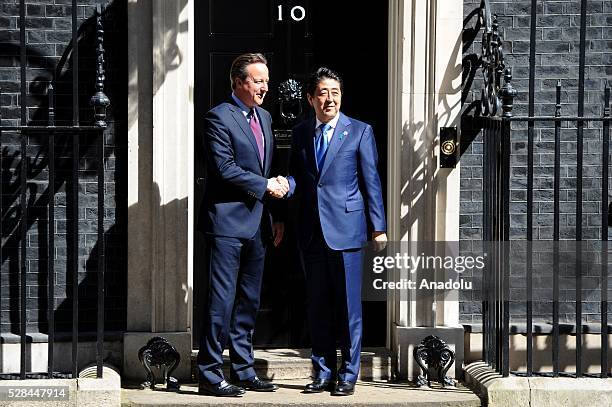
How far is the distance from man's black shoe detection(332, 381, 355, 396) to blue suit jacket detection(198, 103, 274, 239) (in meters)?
1.06

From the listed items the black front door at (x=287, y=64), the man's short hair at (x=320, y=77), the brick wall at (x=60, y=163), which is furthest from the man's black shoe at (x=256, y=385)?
the man's short hair at (x=320, y=77)

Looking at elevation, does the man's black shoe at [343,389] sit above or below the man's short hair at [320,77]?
below

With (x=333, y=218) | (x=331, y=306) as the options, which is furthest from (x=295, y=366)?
(x=333, y=218)

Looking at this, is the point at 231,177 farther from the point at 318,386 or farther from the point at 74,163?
the point at 318,386

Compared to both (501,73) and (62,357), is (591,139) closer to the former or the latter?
(501,73)

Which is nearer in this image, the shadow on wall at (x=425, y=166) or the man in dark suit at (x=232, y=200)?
the man in dark suit at (x=232, y=200)

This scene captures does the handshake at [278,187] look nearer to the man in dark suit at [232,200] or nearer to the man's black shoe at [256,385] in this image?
the man in dark suit at [232,200]

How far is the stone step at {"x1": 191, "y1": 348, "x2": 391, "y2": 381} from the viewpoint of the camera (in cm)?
796

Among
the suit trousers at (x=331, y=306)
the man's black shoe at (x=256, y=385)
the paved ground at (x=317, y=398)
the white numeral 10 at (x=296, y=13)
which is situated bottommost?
the paved ground at (x=317, y=398)

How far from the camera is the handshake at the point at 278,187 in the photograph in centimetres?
734

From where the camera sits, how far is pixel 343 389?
742cm

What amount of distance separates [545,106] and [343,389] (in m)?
2.33

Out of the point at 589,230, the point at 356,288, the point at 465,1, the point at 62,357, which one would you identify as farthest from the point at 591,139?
the point at 62,357

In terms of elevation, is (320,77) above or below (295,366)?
above
